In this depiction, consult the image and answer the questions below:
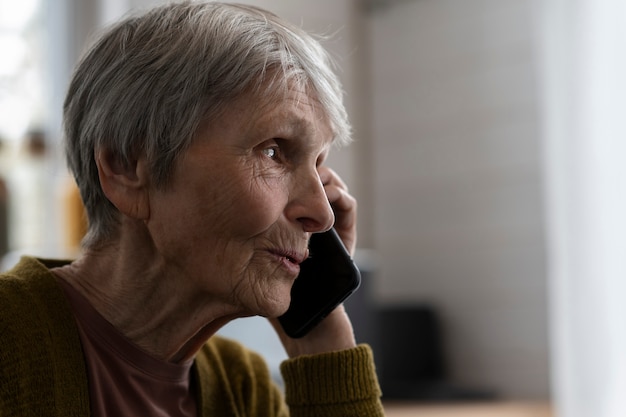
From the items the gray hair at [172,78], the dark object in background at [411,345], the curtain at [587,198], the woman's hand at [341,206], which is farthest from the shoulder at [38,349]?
the dark object in background at [411,345]

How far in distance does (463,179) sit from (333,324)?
212 centimetres

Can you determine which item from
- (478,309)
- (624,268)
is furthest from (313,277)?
(478,309)

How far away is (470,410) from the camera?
241 centimetres

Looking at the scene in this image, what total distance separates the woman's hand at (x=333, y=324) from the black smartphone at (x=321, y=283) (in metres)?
0.02

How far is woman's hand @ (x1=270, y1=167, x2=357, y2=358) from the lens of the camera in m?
1.22

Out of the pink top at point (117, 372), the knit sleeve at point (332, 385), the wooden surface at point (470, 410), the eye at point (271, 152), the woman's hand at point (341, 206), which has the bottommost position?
the wooden surface at point (470, 410)

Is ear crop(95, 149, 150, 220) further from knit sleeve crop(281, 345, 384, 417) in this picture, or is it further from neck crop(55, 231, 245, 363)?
knit sleeve crop(281, 345, 384, 417)

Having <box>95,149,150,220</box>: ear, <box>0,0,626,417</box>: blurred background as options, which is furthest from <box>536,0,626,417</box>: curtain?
<box>95,149,150,220</box>: ear

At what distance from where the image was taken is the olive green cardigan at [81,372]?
0.96 metres

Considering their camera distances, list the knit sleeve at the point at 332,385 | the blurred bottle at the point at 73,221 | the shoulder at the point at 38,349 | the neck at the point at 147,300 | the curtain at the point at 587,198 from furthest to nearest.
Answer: the curtain at the point at 587,198
the blurred bottle at the point at 73,221
the knit sleeve at the point at 332,385
the neck at the point at 147,300
the shoulder at the point at 38,349

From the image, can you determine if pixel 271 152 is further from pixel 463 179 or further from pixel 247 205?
pixel 463 179

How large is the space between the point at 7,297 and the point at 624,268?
1.73 m

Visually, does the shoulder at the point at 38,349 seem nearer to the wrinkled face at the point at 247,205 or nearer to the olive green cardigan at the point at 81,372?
the olive green cardigan at the point at 81,372

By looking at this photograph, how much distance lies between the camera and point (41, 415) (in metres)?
0.95
